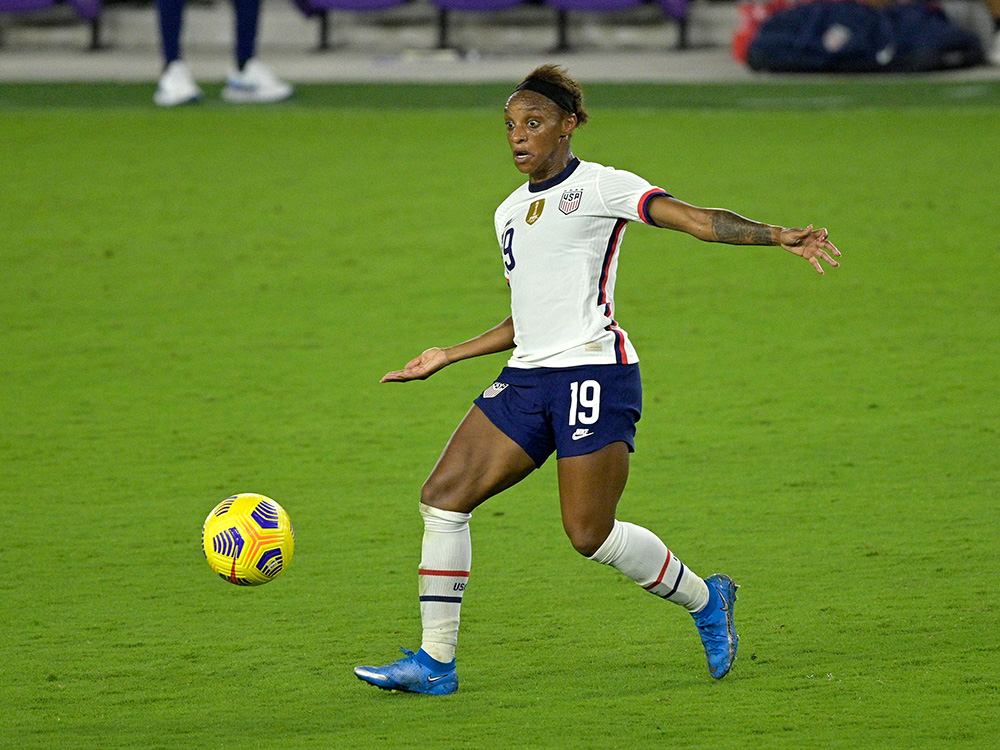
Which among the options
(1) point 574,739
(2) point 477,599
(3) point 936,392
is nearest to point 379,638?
(2) point 477,599

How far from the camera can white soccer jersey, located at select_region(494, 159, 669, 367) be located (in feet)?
13.9

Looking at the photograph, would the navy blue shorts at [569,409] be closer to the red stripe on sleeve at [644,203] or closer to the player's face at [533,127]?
the red stripe on sleeve at [644,203]

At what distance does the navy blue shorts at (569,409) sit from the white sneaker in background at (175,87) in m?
10.9

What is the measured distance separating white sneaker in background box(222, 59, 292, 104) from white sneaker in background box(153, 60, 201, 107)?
41 centimetres

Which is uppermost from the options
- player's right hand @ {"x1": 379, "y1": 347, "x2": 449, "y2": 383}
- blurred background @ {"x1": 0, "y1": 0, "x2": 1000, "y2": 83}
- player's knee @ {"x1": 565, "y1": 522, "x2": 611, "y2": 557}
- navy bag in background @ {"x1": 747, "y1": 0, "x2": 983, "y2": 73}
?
player's right hand @ {"x1": 379, "y1": 347, "x2": 449, "y2": 383}

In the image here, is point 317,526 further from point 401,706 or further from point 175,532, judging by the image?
point 401,706

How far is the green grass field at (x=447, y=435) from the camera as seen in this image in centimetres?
421

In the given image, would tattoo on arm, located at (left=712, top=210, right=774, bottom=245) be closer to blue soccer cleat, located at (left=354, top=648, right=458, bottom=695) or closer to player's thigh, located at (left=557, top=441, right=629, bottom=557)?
player's thigh, located at (left=557, top=441, right=629, bottom=557)

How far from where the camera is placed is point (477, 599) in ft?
16.3

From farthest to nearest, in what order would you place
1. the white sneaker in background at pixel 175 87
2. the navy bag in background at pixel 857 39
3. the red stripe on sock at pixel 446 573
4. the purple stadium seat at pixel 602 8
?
the purple stadium seat at pixel 602 8
the navy bag in background at pixel 857 39
the white sneaker in background at pixel 175 87
the red stripe on sock at pixel 446 573

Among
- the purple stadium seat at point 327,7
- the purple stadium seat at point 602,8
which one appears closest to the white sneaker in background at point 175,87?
the purple stadium seat at point 327,7

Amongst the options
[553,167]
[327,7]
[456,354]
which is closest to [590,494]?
[456,354]

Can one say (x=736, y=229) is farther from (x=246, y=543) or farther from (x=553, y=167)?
(x=246, y=543)

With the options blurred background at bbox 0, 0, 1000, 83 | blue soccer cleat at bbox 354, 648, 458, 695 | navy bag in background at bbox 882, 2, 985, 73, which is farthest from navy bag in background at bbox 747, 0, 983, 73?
blue soccer cleat at bbox 354, 648, 458, 695
